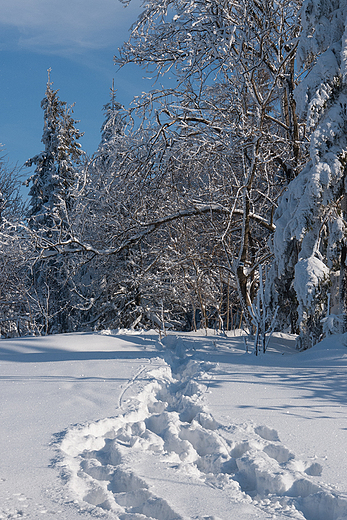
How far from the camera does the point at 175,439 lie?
2723mm

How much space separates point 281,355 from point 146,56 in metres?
6.65

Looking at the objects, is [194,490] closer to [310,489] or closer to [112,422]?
[310,489]

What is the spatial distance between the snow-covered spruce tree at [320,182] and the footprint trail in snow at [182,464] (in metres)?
2.58

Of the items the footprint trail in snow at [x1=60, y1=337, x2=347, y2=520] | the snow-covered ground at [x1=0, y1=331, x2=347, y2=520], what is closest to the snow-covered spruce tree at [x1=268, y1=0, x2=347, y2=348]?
the snow-covered ground at [x1=0, y1=331, x2=347, y2=520]

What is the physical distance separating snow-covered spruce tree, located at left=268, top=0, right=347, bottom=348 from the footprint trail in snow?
2.58 m

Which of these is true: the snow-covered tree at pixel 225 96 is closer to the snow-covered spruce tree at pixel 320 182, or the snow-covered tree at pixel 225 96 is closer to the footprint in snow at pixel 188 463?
the snow-covered spruce tree at pixel 320 182

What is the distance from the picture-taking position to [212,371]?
4.40 m

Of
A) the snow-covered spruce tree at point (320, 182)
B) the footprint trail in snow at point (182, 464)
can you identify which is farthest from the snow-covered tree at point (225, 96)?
the footprint trail in snow at point (182, 464)

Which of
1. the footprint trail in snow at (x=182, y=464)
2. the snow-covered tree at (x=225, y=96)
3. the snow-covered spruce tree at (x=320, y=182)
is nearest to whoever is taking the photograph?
the footprint trail in snow at (x=182, y=464)

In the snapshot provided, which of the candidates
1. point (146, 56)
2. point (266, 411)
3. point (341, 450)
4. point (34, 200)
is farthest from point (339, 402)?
point (34, 200)

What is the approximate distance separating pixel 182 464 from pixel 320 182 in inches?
163

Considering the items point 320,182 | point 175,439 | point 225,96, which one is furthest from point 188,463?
point 225,96

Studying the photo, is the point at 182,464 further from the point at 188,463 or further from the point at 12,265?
the point at 12,265

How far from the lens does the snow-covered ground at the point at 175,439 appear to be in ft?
6.30
